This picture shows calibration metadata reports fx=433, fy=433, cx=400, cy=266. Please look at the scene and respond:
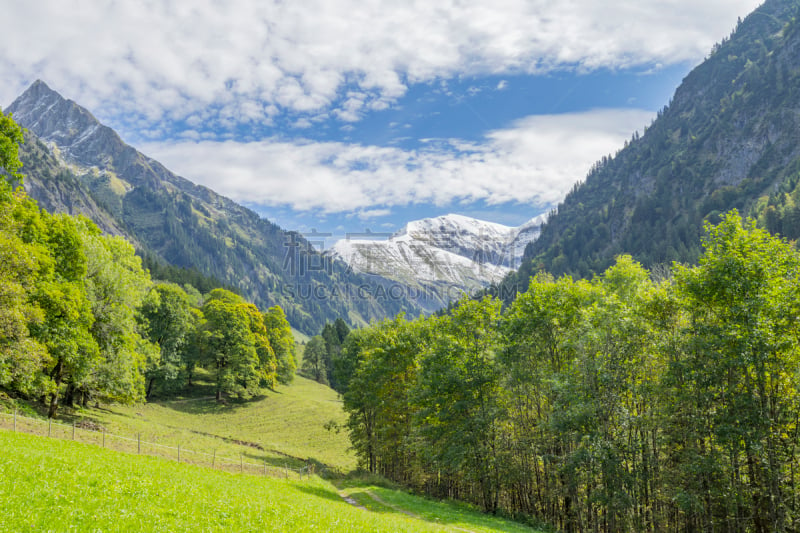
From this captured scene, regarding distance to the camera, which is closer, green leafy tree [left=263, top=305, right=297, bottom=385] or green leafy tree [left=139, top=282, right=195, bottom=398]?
green leafy tree [left=139, top=282, right=195, bottom=398]

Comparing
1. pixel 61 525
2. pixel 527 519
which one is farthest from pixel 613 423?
pixel 61 525

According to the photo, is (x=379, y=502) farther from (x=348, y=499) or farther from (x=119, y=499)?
(x=119, y=499)

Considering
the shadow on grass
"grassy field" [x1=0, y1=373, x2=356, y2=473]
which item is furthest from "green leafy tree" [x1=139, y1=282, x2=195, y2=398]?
the shadow on grass

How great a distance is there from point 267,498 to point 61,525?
11999 millimetres

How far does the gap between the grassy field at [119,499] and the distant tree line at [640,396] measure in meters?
17.6

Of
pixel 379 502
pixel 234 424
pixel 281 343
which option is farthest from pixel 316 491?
pixel 281 343

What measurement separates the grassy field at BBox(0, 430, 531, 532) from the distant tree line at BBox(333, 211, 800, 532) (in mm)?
17629

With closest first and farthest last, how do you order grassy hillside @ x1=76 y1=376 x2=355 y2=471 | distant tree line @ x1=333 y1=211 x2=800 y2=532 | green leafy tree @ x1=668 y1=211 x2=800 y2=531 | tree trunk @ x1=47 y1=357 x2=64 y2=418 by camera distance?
green leafy tree @ x1=668 y1=211 x2=800 y2=531 → distant tree line @ x1=333 y1=211 x2=800 y2=532 → tree trunk @ x1=47 y1=357 x2=64 y2=418 → grassy hillside @ x1=76 y1=376 x2=355 y2=471

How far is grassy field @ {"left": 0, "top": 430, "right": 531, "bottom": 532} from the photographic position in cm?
1304

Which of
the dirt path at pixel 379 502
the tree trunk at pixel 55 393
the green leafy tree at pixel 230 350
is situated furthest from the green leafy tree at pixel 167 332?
the dirt path at pixel 379 502

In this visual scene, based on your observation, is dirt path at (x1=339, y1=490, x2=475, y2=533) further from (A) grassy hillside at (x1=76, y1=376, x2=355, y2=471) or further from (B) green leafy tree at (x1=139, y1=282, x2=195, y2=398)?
(B) green leafy tree at (x1=139, y1=282, x2=195, y2=398)

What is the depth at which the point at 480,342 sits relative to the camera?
39344mm

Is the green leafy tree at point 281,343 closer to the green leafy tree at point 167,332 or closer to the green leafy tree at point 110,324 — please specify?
the green leafy tree at point 167,332

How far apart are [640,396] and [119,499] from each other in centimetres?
3204
